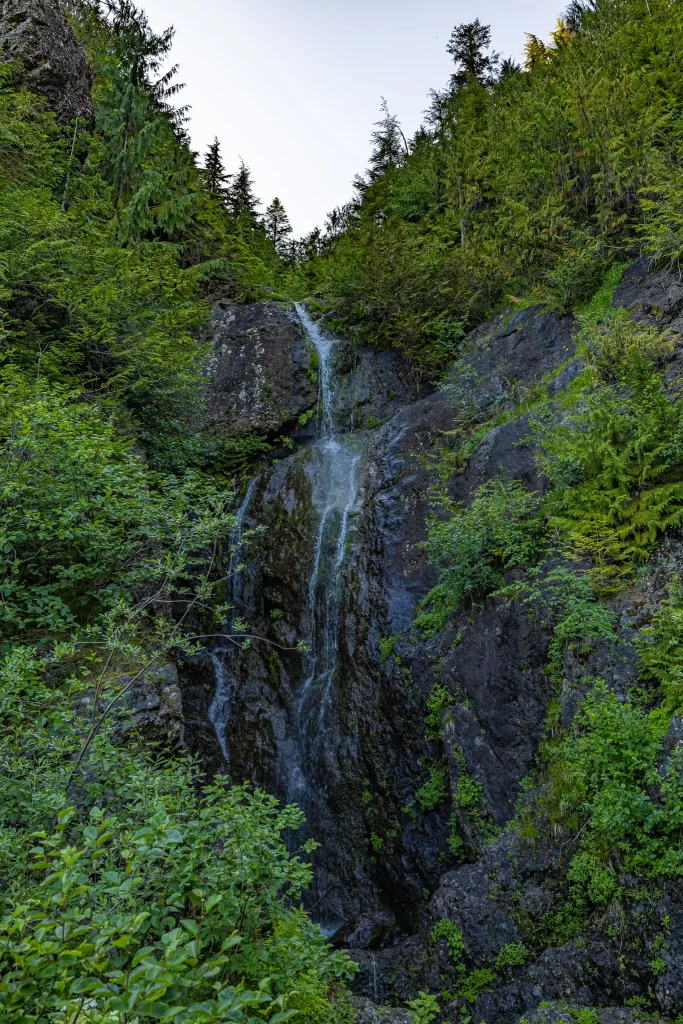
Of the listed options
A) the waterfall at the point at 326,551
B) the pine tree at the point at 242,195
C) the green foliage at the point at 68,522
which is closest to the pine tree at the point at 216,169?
the pine tree at the point at 242,195

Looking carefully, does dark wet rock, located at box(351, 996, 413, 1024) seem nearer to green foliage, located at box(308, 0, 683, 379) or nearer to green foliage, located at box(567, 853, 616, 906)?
green foliage, located at box(567, 853, 616, 906)

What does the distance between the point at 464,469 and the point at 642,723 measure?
6451 mm

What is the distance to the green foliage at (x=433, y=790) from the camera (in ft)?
26.1

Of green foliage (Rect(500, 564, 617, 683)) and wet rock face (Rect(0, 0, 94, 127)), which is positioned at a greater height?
wet rock face (Rect(0, 0, 94, 127))

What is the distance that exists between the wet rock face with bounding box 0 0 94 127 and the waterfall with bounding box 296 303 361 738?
1158 cm

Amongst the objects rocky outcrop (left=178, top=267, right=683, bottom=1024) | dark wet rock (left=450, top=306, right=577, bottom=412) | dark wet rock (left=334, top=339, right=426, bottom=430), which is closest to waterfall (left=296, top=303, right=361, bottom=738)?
rocky outcrop (left=178, top=267, right=683, bottom=1024)

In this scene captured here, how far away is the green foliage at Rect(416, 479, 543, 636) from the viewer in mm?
7895

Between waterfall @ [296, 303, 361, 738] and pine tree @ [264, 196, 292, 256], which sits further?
pine tree @ [264, 196, 292, 256]

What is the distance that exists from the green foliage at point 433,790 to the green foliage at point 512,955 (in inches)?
96.6

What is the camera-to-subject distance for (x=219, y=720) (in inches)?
422

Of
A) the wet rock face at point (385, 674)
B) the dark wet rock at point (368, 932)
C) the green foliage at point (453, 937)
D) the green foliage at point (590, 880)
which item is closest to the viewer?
the green foliage at point (590, 880)

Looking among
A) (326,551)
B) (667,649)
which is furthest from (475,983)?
(326,551)

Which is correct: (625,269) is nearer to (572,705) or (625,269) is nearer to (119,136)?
(572,705)

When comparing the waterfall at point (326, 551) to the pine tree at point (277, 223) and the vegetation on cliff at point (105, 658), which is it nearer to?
the vegetation on cliff at point (105, 658)
